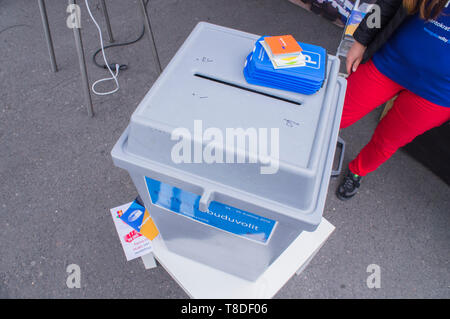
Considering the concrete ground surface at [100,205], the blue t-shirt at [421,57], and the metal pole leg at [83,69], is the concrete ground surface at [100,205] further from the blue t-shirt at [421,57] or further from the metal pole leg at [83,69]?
the blue t-shirt at [421,57]

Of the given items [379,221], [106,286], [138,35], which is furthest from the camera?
[138,35]

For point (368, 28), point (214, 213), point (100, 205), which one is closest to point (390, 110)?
point (368, 28)

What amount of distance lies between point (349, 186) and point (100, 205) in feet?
3.70

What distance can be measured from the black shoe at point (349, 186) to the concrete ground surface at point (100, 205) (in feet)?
0.13

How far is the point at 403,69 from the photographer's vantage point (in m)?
0.89

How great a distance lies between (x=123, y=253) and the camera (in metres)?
1.15

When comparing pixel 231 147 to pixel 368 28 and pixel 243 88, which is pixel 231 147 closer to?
pixel 243 88

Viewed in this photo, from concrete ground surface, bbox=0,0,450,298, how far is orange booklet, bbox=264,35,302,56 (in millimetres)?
896

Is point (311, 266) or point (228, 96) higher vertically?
point (228, 96)

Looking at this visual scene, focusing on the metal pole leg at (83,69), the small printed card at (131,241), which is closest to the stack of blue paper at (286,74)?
the small printed card at (131,241)

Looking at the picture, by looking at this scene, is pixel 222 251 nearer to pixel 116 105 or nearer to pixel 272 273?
pixel 272 273

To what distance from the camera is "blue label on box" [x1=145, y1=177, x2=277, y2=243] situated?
1.90 ft

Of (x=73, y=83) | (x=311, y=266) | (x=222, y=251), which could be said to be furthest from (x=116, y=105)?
(x=311, y=266)

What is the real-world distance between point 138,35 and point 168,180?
1.73 metres
